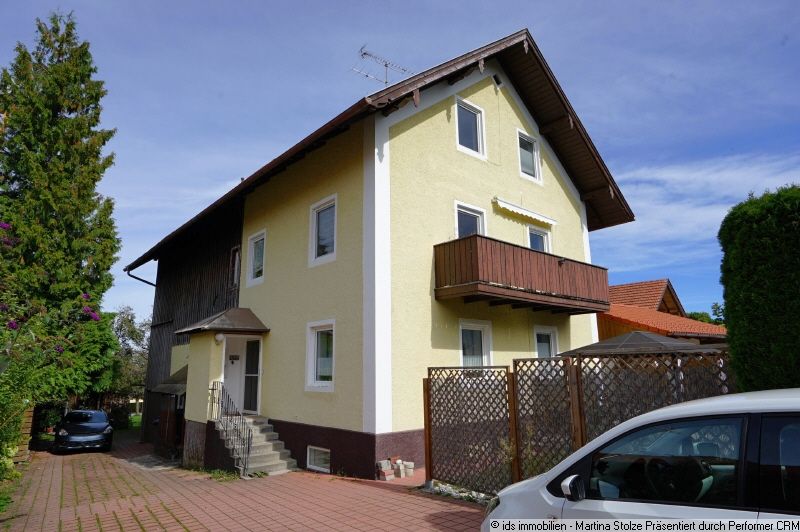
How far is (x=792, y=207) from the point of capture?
4.82m

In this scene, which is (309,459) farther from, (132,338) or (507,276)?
(132,338)

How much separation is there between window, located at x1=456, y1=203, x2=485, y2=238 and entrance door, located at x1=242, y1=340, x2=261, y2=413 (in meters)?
6.59

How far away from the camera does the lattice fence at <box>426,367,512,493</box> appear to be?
696cm

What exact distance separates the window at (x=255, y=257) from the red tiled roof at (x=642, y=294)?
16.9 metres

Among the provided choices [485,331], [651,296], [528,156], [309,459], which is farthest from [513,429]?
[651,296]

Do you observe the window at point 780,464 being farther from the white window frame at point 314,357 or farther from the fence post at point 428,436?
the white window frame at point 314,357

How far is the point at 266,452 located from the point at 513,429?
22.3 feet

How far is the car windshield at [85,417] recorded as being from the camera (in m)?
17.1

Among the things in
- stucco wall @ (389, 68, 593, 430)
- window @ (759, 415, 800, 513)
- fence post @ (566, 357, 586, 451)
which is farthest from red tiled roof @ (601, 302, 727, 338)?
window @ (759, 415, 800, 513)

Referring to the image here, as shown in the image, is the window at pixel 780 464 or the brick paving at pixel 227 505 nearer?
the window at pixel 780 464

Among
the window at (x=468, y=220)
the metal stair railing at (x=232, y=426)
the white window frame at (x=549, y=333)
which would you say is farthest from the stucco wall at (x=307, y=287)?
the white window frame at (x=549, y=333)

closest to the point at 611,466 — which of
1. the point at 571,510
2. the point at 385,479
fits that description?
the point at 571,510

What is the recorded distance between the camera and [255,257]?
585 inches

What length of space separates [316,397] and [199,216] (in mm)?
7846
